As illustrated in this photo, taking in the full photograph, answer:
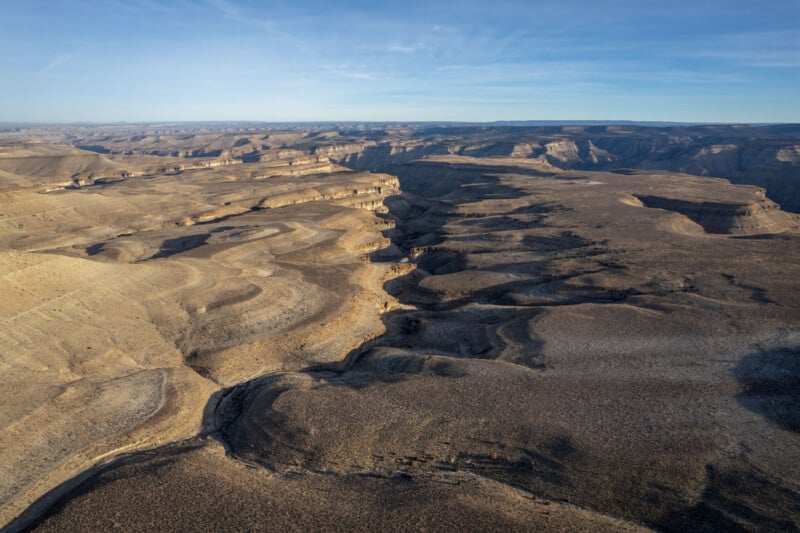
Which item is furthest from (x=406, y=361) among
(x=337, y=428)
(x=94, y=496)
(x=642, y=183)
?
(x=642, y=183)

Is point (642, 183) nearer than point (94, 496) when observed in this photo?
No

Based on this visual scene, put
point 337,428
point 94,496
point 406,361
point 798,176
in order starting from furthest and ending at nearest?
point 798,176
point 406,361
point 337,428
point 94,496

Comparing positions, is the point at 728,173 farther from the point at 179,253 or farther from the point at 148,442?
the point at 148,442

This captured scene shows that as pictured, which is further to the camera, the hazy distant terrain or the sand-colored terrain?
the sand-colored terrain

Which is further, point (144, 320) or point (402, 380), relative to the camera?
point (144, 320)

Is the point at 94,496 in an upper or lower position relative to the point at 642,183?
lower

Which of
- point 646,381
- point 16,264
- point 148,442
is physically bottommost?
point 148,442

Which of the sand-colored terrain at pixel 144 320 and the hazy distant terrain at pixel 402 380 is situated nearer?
the hazy distant terrain at pixel 402 380

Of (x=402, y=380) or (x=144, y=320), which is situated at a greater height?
(x=144, y=320)
